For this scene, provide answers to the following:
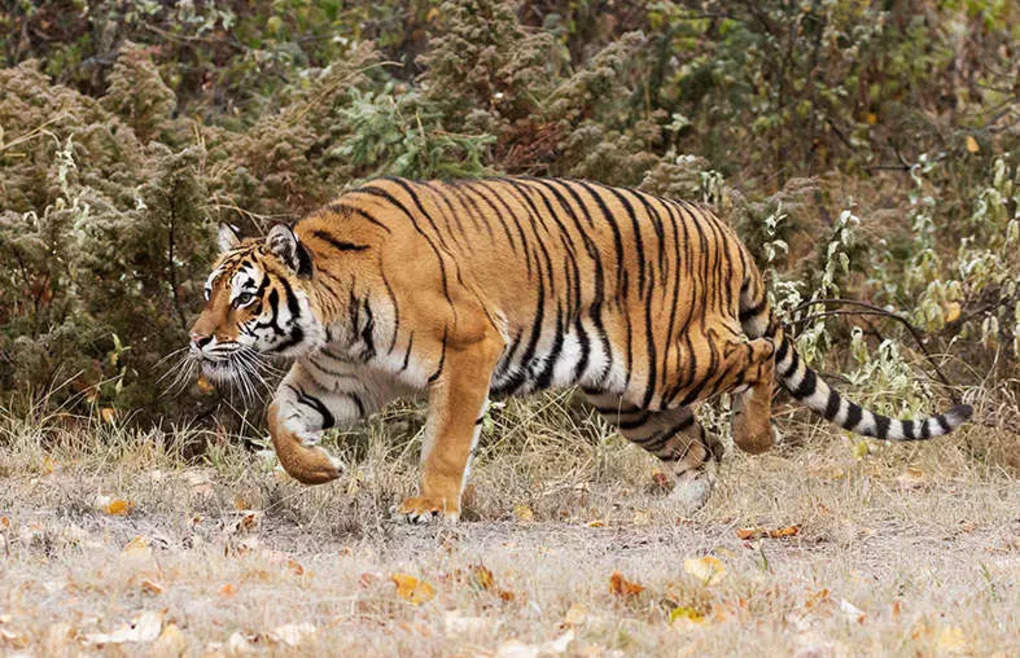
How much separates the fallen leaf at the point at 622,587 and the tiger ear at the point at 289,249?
84.4 inches

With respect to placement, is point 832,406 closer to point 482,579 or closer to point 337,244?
point 337,244

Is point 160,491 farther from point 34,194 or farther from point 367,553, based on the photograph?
point 34,194

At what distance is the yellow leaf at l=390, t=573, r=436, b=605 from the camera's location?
4824 millimetres

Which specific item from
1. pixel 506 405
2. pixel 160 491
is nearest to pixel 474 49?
pixel 506 405

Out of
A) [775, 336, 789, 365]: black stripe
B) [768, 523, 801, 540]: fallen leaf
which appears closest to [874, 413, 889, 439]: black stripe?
[775, 336, 789, 365]: black stripe

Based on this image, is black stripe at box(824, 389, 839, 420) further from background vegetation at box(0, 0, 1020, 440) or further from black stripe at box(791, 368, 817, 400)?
background vegetation at box(0, 0, 1020, 440)

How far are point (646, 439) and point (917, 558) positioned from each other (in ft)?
6.12

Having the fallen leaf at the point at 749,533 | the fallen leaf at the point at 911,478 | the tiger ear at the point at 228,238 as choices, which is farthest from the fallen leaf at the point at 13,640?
Result: the fallen leaf at the point at 911,478

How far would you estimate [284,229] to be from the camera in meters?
6.47

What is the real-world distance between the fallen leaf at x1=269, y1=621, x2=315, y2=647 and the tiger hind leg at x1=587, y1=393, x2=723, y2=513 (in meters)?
3.25

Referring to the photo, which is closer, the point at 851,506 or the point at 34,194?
the point at 851,506

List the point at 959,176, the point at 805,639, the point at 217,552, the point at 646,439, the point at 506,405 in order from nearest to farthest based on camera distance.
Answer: the point at 805,639 → the point at 217,552 → the point at 646,439 → the point at 506,405 → the point at 959,176

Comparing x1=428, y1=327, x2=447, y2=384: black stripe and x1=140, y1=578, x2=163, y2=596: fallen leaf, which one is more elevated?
x1=428, y1=327, x2=447, y2=384: black stripe

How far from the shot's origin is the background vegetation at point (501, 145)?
856cm
